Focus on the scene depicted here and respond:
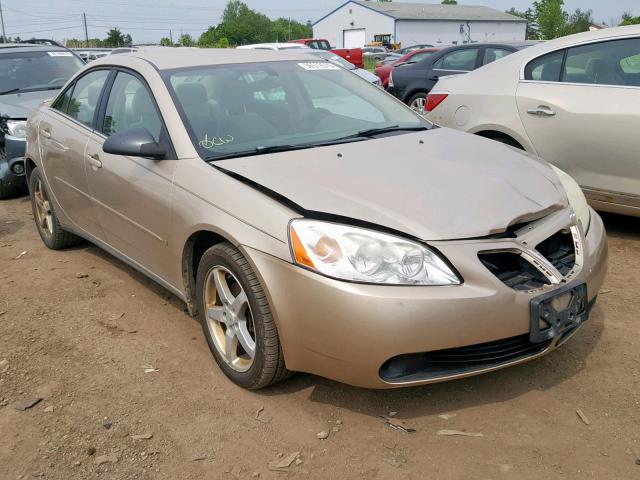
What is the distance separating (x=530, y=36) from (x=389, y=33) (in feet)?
62.6

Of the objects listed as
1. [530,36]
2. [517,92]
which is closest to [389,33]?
[530,36]

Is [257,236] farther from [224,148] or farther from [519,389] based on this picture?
[519,389]

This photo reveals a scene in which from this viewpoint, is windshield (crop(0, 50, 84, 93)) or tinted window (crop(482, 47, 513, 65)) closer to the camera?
windshield (crop(0, 50, 84, 93))

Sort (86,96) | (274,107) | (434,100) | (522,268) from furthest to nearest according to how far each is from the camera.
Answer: (434,100) → (86,96) → (274,107) → (522,268)

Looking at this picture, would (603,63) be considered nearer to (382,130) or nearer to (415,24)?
(382,130)

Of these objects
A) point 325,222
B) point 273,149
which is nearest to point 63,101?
point 273,149

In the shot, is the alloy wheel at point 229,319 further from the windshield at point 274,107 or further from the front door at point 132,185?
the windshield at point 274,107

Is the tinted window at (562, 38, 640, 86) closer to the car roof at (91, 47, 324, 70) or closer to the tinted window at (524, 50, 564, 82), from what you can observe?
the tinted window at (524, 50, 564, 82)

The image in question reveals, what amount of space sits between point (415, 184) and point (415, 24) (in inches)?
2935

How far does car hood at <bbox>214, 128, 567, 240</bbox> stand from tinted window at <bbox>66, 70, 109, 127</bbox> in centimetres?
159

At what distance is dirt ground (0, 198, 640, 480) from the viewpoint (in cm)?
259

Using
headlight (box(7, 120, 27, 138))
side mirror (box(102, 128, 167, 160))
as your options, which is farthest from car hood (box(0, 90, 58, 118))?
side mirror (box(102, 128, 167, 160))

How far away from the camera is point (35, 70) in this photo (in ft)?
27.9

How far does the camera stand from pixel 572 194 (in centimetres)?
339
